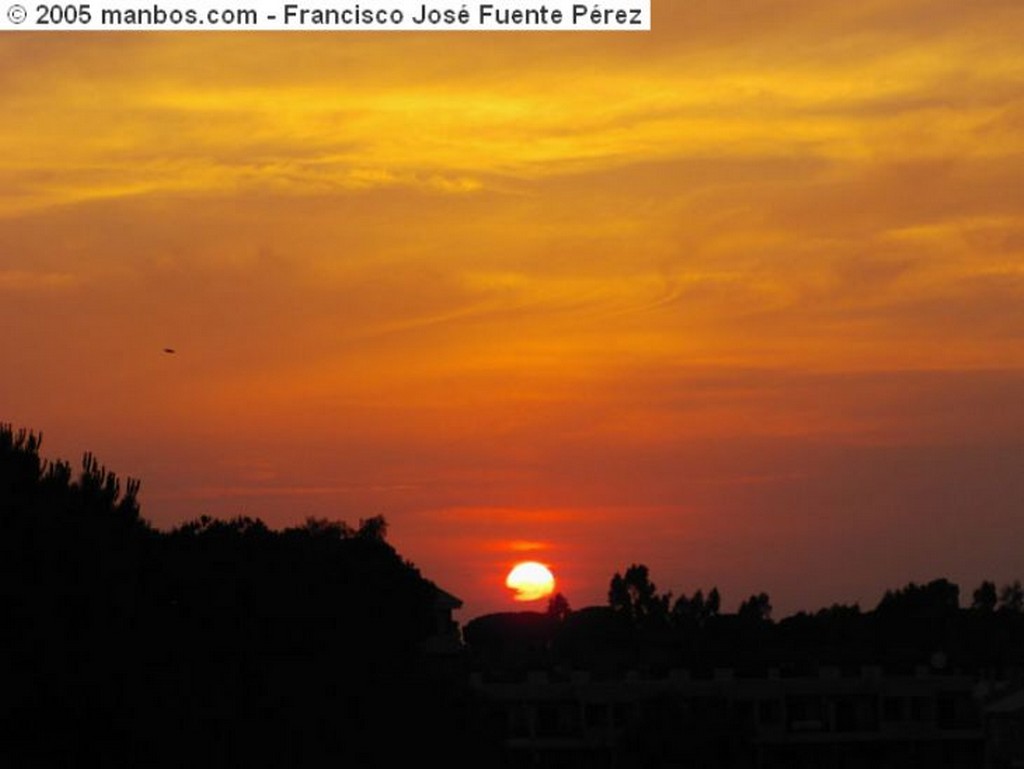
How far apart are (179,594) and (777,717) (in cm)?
7410

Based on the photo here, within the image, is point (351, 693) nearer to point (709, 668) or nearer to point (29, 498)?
point (29, 498)

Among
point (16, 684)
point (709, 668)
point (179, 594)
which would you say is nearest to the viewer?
point (16, 684)

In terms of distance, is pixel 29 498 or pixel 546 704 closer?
pixel 29 498

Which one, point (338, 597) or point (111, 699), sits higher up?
point (338, 597)

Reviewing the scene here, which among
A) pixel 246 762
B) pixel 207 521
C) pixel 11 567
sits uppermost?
pixel 207 521

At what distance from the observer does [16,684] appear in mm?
48344

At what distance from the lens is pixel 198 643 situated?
7225 centimetres

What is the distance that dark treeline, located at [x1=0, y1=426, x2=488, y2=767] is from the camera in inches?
1970

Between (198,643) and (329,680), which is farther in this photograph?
(329,680)

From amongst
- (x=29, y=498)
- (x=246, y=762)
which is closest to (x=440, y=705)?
(x=246, y=762)

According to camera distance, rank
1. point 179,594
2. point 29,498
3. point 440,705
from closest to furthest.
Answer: point 29,498 → point 179,594 → point 440,705

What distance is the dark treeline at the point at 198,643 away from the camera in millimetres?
50031

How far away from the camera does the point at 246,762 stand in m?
68.2

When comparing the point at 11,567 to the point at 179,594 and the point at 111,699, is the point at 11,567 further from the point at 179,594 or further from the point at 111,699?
the point at 179,594
